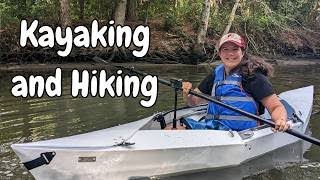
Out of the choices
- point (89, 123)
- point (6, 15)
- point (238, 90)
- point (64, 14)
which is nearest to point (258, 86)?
point (238, 90)

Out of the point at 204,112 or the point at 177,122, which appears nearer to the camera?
the point at 177,122

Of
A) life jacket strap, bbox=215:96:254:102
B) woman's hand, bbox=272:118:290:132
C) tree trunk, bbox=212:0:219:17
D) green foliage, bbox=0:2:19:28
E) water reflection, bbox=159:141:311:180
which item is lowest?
water reflection, bbox=159:141:311:180

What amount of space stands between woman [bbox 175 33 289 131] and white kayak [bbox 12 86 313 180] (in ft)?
0.78

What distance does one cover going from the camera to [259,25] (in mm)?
19219

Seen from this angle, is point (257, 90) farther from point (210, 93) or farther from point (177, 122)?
point (177, 122)

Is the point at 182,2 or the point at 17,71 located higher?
Result: the point at 182,2

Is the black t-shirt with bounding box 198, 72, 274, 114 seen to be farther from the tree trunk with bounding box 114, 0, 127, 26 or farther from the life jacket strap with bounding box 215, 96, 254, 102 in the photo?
the tree trunk with bounding box 114, 0, 127, 26

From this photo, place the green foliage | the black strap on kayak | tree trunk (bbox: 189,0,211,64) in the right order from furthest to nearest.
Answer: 1. tree trunk (bbox: 189,0,211,64)
2. the green foliage
3. the black strap on kayak

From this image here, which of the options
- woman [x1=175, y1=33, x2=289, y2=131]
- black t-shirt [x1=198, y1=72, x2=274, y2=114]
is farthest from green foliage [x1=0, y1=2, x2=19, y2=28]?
black t-shirt [x1=198, y1=72, x2=274, y2=114]

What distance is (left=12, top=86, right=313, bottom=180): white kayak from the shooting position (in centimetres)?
412

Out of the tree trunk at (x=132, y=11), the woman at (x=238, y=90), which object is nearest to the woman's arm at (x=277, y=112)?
the woman at (x=238, y=90)

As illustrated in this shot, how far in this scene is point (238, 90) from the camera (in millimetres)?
5031

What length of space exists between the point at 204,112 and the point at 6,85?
596 centimetres

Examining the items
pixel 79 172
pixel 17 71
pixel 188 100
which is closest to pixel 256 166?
pixel 188 100
